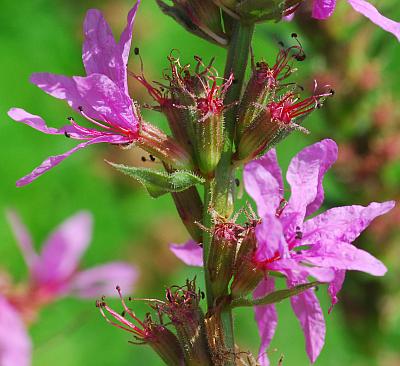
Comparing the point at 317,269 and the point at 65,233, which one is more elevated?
the point at 317,269

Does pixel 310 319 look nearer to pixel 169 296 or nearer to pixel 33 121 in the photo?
pixel 169 296

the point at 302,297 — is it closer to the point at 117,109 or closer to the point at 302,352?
the point at 117,109

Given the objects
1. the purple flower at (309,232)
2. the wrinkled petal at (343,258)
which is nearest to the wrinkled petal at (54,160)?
the purple flower at (309,232)

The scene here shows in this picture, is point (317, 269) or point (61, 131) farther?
point (61, 131)

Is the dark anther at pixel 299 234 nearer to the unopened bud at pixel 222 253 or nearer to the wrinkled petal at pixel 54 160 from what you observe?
the unopened bud at pixel 222 253

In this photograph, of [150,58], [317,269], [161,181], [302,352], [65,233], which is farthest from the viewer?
Result: [150,58]

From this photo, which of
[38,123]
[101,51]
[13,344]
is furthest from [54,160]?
[13,344]

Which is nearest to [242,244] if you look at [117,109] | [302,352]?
[117,109]
